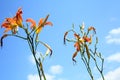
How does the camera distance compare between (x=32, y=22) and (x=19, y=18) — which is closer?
(x=19, y=18)

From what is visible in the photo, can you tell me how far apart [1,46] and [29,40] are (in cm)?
48

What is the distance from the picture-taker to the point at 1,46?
374cm

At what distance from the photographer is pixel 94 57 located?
516 centimetres

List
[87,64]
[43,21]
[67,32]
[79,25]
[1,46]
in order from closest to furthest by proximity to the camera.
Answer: [1,46], [43,21], [87,64], [67,32], [79,25]

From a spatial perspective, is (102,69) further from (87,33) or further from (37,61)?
(37,61)

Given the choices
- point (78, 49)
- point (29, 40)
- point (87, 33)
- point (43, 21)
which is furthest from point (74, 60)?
point (29, 40)

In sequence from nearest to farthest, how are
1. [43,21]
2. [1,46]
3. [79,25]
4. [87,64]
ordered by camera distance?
1. [1,46]
2. [43,21]
3. [87,64]
4. [79,25]

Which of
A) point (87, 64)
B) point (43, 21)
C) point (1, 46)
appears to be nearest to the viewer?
point (1, 46)

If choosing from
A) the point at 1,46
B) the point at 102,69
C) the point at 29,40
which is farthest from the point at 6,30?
the point at 102,69

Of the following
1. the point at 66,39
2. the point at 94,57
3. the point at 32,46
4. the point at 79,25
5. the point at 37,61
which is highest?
the point at 79,25

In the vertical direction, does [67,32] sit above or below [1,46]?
above

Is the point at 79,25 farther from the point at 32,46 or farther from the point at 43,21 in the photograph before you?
the point at 32,46

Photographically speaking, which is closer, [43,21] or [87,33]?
[43,21]

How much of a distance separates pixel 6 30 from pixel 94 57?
1897 mm
